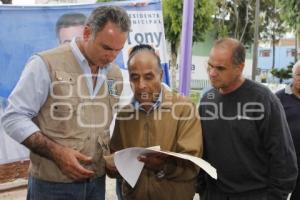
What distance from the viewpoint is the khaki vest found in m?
1.92

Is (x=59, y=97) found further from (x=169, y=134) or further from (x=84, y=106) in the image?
(x=169, y=134)

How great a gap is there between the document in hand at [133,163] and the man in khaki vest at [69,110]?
0.49ft

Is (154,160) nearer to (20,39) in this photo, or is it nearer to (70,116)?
(70,116)

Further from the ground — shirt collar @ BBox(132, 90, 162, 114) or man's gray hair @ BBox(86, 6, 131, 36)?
man's gray hair @ BBox(86, 6, 131, 36)

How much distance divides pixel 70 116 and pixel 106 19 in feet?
1.63

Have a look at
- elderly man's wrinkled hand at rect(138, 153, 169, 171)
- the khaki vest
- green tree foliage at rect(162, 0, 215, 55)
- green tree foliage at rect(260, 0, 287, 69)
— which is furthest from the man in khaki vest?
green tree foliage at rect(260, 0, 287, 69)

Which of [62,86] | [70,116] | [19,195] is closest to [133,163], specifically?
[70,116]

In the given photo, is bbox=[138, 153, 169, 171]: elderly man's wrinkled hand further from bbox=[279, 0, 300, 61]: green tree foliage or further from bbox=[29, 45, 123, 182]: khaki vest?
bbox=[279, 0, 300, 61]: green tree foliage

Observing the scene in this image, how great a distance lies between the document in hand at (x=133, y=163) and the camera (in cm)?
179

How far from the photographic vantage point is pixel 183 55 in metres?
4.04

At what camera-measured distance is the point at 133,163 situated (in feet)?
6.19

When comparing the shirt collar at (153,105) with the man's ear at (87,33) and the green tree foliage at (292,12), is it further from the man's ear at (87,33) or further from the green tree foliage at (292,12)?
the green tree foliage at (292,12)

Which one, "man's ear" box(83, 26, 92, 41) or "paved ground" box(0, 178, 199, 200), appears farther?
"paved ground" box(0, 178, 199, 200)

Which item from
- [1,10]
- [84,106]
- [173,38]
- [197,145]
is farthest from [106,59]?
[173,38]
